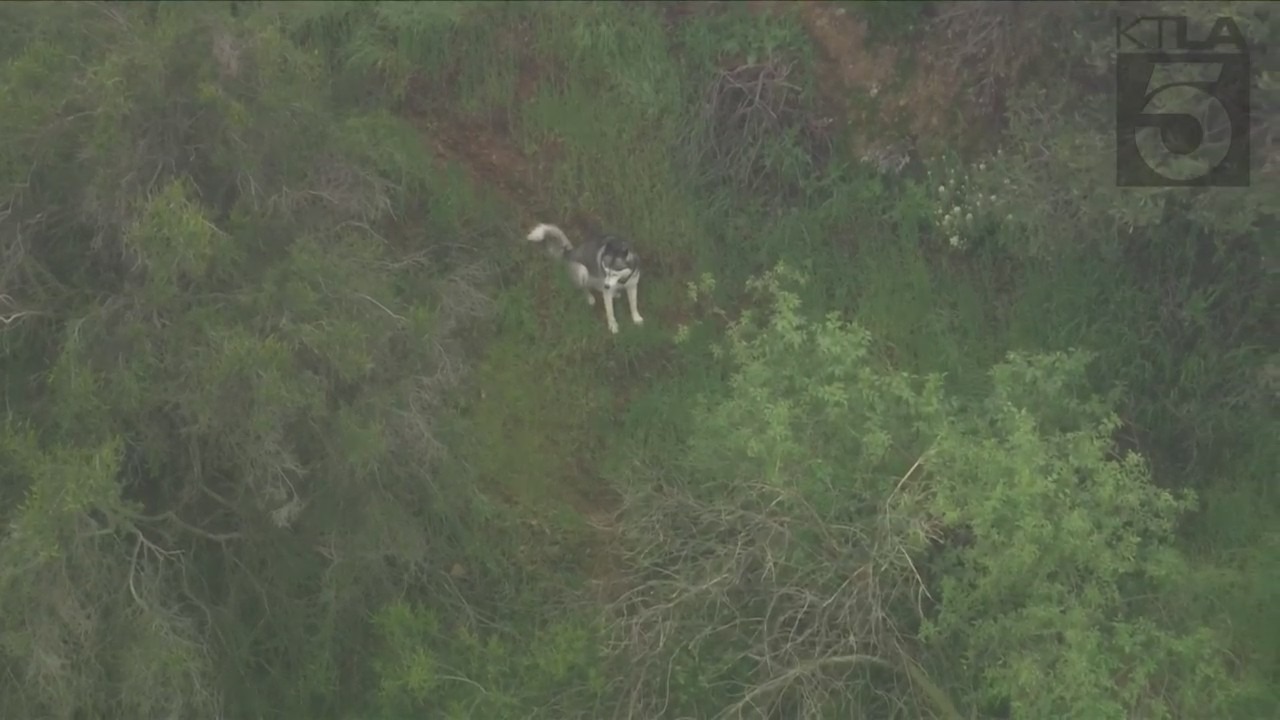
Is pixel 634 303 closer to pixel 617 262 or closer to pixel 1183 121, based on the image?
pixel 617 262

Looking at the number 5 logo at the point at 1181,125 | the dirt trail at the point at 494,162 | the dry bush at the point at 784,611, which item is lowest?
the dry bush at the point at 784,611

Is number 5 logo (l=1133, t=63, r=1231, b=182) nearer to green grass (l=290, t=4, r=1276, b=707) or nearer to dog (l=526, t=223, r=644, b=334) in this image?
green grass (l=290, t=4, r=1276, b=707)

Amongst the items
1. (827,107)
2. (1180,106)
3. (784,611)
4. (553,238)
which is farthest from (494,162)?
(1180,106)

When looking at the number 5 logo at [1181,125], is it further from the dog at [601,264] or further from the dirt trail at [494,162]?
the dirt trail at [494,162]

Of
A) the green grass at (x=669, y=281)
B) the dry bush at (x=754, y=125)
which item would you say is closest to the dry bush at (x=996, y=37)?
the green grass at (x=669, y=281)

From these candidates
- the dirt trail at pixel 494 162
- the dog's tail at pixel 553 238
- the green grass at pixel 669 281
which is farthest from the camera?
the dirt trail at pixel 494 162

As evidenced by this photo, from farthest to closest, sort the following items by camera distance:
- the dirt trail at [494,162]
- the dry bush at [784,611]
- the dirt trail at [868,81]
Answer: the dirt trail at [494,162], the dirt trail at [868,81], the dry bush at [784,611]

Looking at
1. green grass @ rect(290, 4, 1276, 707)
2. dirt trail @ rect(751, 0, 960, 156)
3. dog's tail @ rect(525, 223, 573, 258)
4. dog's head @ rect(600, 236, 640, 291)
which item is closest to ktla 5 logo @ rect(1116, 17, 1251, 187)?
green grass @ rect(290, 4, 1276, 707)
